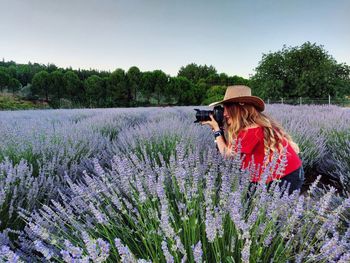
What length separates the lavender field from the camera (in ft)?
3.19

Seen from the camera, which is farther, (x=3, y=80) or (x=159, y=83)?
(x=159, y=83)

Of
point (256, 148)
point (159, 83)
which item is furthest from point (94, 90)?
point (256, 148)

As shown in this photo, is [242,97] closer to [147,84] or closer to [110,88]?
[147,84]

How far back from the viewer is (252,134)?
6.55 feet

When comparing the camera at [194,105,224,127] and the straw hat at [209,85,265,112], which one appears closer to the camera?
the straw hat at [209,85,265,112]

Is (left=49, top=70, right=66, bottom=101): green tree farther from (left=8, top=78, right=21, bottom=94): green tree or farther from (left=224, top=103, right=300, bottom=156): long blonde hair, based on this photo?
(left=224, top=103, right=300, bottom=156): long blonde hair

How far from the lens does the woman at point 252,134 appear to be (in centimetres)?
199

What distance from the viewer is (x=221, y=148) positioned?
211 cm

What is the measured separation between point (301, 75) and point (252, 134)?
25095 millimetres

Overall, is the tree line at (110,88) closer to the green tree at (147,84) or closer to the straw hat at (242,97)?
the green tree at (147,84)

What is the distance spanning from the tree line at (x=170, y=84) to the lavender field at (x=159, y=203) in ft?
70.7

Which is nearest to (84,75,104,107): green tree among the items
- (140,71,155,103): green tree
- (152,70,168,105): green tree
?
(140,71,155,103): green tree

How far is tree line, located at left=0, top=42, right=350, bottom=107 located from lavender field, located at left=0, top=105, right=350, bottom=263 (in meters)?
21.6

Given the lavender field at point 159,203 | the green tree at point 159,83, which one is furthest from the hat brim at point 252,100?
the green tree at point 159,83
